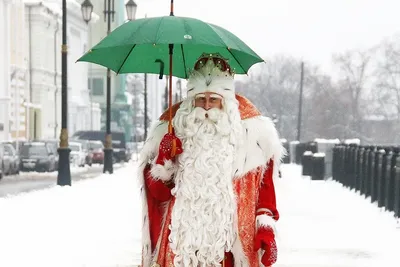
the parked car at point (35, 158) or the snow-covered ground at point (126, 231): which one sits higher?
the snow-covered ground at point (126, 231)

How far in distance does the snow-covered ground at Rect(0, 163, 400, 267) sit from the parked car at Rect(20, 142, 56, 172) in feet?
56.7

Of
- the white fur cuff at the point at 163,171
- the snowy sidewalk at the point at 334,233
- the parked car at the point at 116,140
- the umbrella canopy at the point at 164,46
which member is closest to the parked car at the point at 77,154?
the parked car at the point at 116,140

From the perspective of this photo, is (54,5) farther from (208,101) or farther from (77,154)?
(208,101)

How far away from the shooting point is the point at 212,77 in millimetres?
5363

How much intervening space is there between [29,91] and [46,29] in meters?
4.74

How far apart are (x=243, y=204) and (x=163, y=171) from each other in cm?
50

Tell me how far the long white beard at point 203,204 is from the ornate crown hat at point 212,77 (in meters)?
0.21

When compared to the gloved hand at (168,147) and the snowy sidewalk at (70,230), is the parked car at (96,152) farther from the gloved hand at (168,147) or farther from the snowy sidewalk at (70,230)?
the gloved hand at (168,147)

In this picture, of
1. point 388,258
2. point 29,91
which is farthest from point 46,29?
point 388,258

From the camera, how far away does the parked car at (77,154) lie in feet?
146

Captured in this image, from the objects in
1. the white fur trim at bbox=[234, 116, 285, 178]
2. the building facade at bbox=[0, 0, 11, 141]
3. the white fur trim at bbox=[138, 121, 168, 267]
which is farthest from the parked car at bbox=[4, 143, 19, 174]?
the white fur trim at bbox=[234, 116, 285, 178]

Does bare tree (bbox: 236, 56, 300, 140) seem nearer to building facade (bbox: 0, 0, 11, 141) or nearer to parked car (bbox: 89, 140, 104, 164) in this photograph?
parked car (bbox: 89, 140, 104, 164)

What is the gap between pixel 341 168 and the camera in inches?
1057

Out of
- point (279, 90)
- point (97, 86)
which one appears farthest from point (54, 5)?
point (279, 90)
